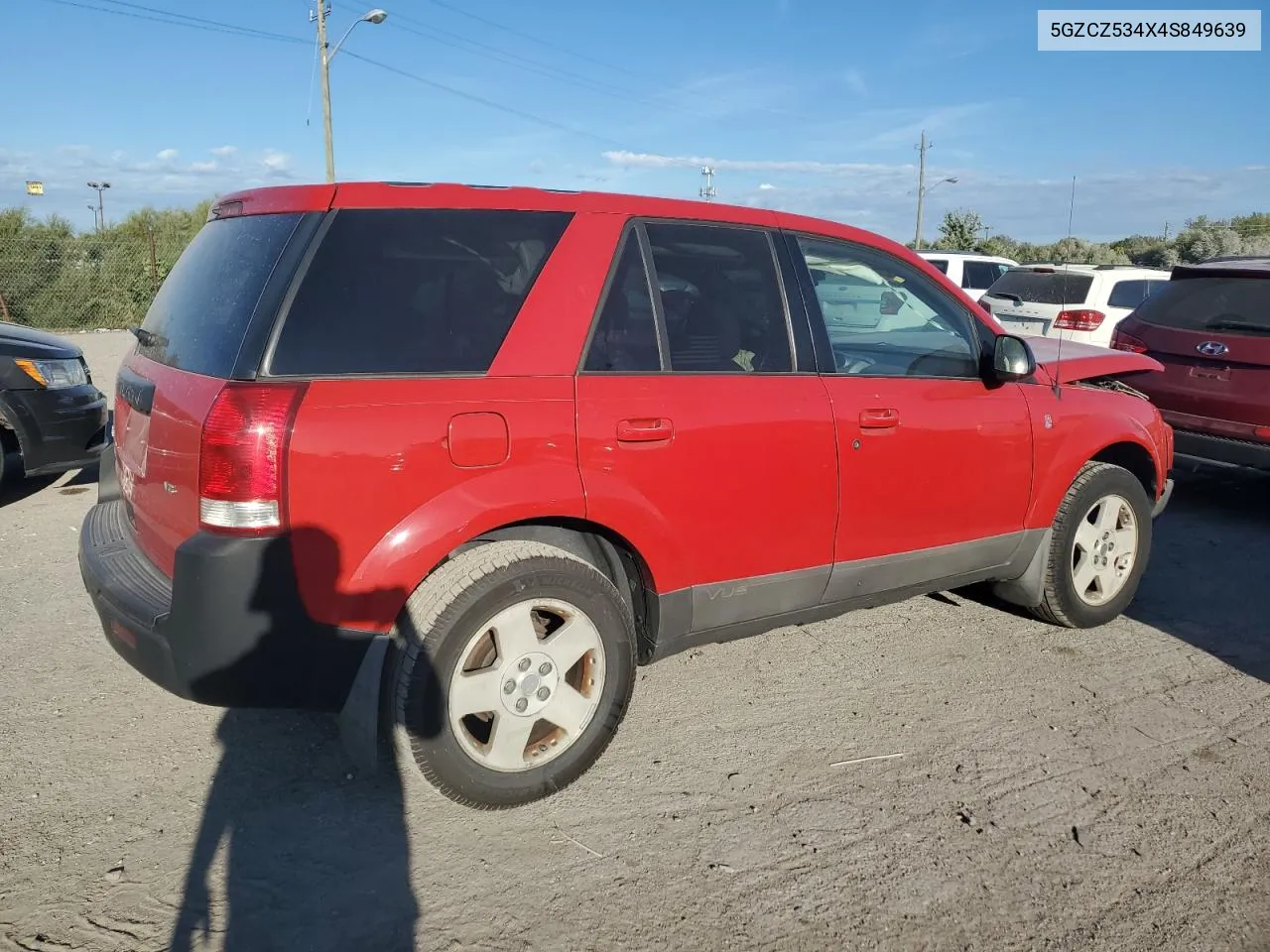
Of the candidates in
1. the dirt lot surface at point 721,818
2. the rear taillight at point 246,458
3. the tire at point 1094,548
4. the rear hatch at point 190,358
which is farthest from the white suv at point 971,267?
the rear taillight at point 246,458

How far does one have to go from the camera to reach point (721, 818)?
299cm

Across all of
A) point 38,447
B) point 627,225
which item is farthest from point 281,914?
point 38,447

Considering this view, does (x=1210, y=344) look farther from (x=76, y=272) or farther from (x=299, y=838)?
(x=76, y=272)

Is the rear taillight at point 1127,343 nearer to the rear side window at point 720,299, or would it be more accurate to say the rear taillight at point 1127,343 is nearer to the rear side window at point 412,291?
the rear side window at point 720,299

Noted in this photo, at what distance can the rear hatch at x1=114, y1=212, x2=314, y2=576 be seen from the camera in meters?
2.70

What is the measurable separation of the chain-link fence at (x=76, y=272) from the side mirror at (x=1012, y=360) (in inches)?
732

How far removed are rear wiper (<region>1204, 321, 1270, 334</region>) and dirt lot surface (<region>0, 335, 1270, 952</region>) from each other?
111 inches

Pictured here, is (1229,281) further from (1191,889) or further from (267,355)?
(267,355)

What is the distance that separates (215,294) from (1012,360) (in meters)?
2.96

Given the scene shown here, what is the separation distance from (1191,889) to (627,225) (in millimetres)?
2557

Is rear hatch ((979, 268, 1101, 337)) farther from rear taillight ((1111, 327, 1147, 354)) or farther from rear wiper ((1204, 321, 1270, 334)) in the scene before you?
rear wiper ((1204, 321, 1270, 334))

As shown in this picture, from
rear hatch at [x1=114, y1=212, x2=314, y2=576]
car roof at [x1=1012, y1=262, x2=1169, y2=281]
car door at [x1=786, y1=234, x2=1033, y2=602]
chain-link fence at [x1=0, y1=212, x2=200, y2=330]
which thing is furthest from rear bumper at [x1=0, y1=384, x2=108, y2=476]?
chain-link fence at [x1=0, y1=212, x2=200, y2=330]

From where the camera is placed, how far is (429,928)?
8.14 feet

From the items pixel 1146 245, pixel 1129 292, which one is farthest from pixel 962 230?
pixel 1129 292
